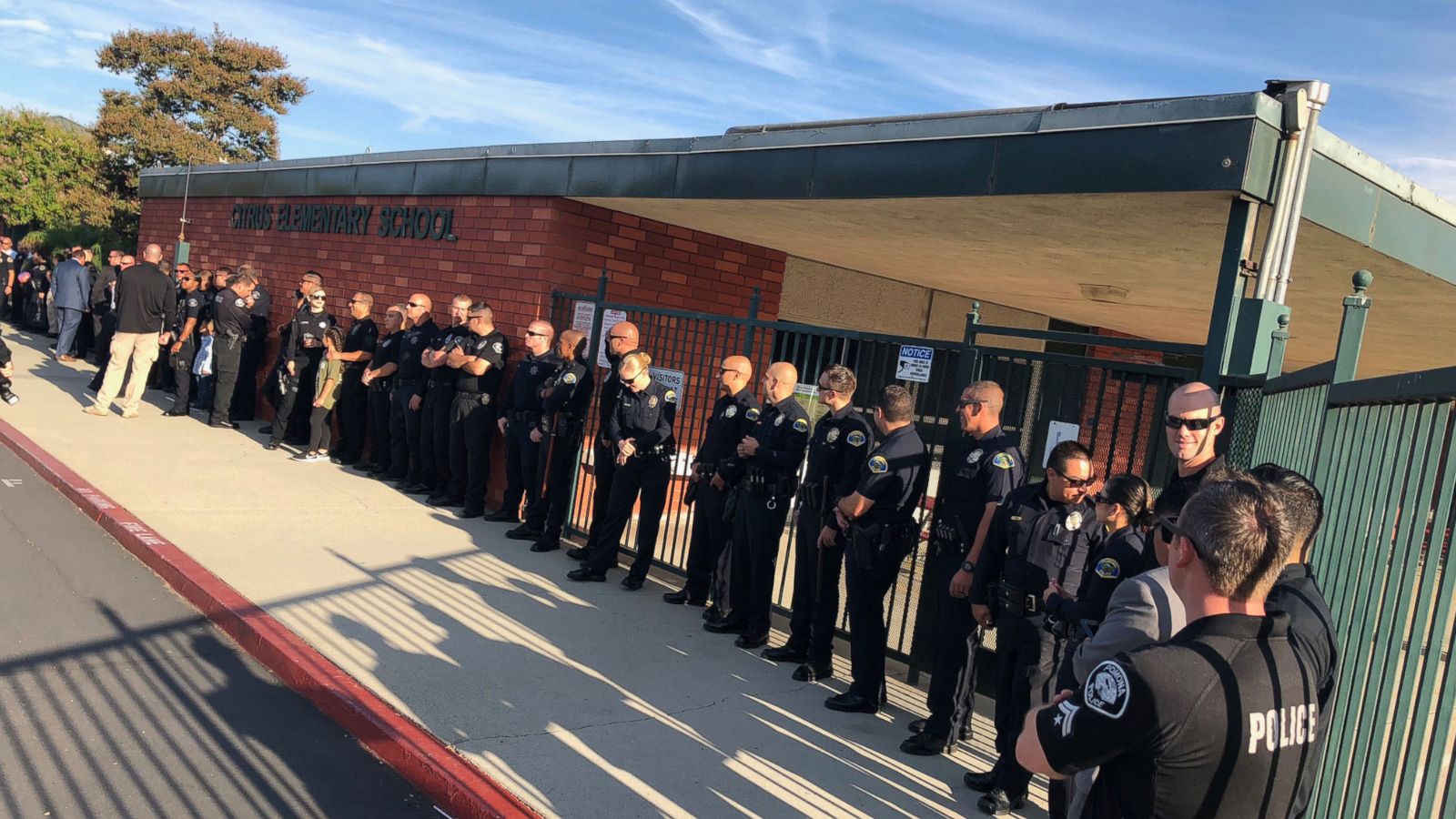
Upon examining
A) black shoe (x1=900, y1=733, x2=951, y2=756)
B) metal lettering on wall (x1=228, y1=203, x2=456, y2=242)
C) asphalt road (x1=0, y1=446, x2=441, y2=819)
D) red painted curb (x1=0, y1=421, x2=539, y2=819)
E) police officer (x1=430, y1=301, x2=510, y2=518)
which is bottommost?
asphalt road (x1=0, y1=446, x2=441, y2=819)

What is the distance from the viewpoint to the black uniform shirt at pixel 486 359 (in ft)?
30.1

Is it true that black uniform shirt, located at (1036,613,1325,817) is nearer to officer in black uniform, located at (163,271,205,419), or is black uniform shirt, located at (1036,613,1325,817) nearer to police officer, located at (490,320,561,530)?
police officer, located at (490,320,561,530)

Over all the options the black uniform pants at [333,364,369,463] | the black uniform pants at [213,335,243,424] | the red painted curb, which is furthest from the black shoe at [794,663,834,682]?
the black uniform pants at [213,335,243,424]

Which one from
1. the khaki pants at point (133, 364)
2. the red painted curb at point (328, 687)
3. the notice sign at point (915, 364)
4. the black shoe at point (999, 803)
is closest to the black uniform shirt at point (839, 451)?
the notice sign at point (915, 364)

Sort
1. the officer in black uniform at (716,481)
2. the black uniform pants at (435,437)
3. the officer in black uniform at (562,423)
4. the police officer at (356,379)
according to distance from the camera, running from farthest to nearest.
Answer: the police officer at (356,379) < the black uniform pants at (435,437) < the officer in black uniform at (562,423) < the officer in black uniform at (716,481)

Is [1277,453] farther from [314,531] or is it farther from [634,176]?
[314,531]

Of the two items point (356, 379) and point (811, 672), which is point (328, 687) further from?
point (356, 379)

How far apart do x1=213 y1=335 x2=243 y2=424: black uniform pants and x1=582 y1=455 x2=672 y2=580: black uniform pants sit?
6773 mm

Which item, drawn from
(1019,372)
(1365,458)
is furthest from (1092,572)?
(1019,372)

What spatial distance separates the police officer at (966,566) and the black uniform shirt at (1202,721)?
9.57 ft

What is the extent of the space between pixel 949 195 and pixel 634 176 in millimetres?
3272

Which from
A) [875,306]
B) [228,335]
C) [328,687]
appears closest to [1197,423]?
[328,687]

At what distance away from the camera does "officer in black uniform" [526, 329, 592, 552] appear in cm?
833

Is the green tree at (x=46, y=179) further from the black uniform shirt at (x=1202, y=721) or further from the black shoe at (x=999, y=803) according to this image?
the black uniform shirt at (x=1202, y=721)
